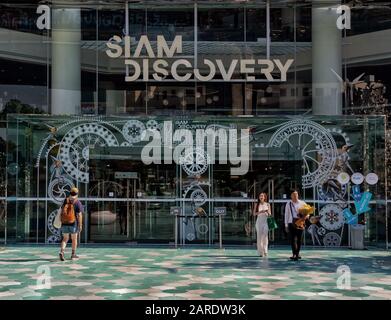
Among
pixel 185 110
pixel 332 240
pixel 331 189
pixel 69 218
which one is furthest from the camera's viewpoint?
pixel 185 110

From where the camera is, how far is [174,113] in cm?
1969

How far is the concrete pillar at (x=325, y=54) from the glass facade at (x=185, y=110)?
35 millimetres

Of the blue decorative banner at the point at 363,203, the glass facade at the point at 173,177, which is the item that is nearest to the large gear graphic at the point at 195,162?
the glass facade at the point at 173,177

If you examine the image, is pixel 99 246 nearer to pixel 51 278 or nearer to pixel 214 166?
pixel 214 166

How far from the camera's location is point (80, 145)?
60.8ft

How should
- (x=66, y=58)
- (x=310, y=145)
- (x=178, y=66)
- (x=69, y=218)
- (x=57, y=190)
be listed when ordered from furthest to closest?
(x=66, y=58)
(x=178, y=66)
(x=310, y=145)
(x=57, y=190)
(x=69, y=218)

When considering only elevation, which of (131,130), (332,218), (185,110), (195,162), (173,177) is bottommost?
(332,218)

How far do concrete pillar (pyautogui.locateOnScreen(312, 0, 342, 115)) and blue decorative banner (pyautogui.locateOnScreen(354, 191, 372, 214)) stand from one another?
137 inches

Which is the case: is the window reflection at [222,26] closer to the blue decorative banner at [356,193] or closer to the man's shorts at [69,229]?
the blue decorative banner at [356,193]

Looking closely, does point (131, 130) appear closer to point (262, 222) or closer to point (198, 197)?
point (198, 197)

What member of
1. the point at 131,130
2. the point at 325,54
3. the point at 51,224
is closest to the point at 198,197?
the point at 131,130

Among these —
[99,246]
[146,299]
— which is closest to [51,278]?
[146,299]

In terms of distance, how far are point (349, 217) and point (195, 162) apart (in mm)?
4904

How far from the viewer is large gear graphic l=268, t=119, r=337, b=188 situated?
18281mm
